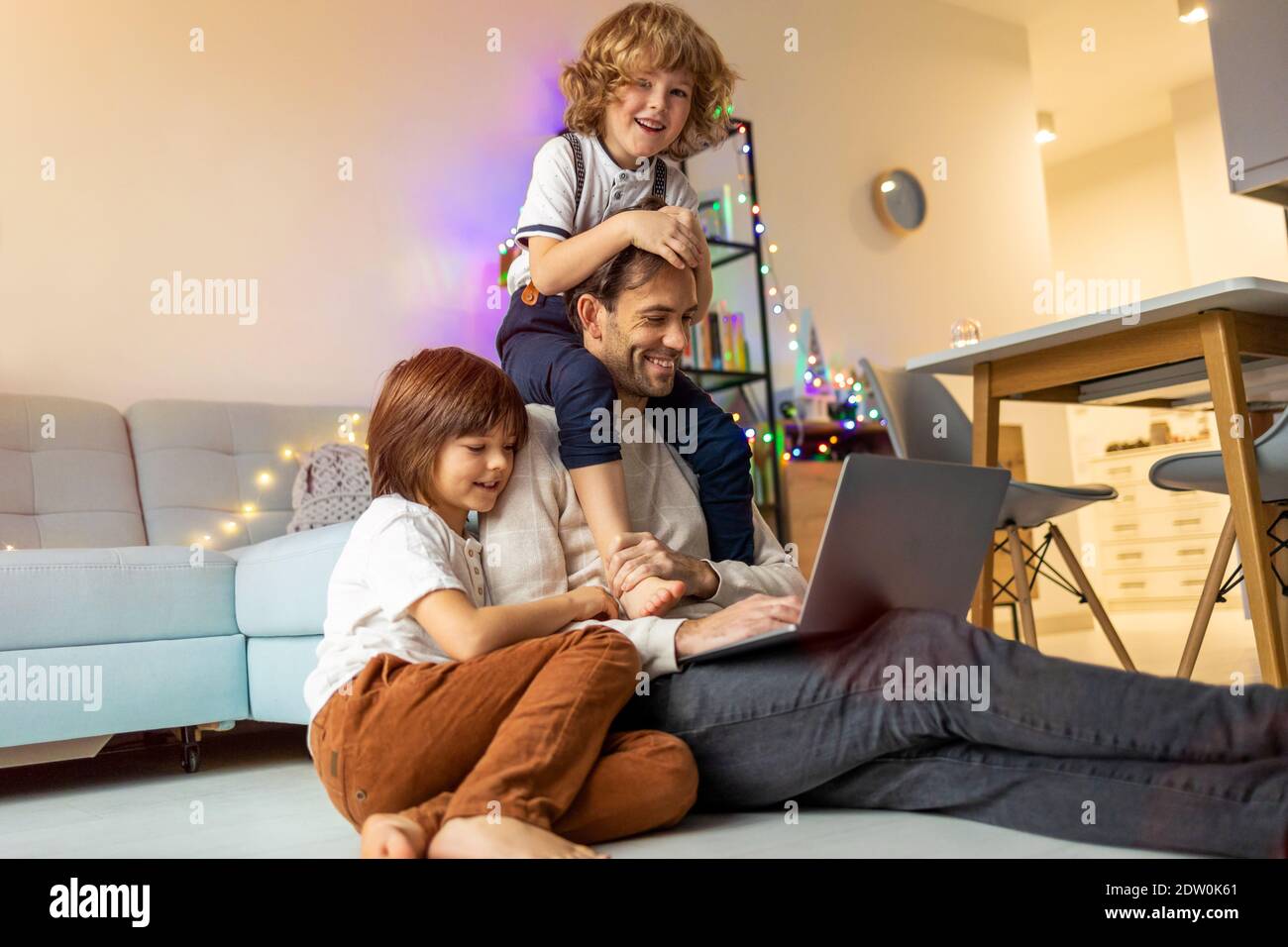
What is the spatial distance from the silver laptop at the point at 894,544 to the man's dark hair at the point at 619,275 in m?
0.47

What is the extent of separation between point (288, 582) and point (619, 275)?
941 millimetres

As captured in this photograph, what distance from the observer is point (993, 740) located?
3.73 feet

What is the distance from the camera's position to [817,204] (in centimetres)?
484

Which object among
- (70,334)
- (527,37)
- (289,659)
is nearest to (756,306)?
(527,37)

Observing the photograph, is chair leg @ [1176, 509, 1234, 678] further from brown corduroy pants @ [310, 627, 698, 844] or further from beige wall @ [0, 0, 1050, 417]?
beige wall @ [0, 0, 1050, 417]

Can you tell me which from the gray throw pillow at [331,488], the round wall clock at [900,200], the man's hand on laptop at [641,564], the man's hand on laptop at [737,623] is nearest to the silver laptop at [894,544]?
the man's hand on laptop at [737,623]

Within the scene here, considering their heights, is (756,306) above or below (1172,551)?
above

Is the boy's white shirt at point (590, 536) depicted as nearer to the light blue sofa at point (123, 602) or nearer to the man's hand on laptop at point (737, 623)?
the man's hand on laptop at point (737, 623)

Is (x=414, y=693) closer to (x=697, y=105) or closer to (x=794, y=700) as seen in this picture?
(x=794, y=700)

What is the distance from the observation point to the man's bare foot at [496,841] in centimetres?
97

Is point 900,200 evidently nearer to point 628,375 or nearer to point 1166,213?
point 1166,213

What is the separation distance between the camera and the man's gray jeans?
1021 mm

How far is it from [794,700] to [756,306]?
10.9ft

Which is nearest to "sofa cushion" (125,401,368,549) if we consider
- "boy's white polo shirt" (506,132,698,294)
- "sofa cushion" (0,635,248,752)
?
"sofa cushion" (0,635,248,752)
